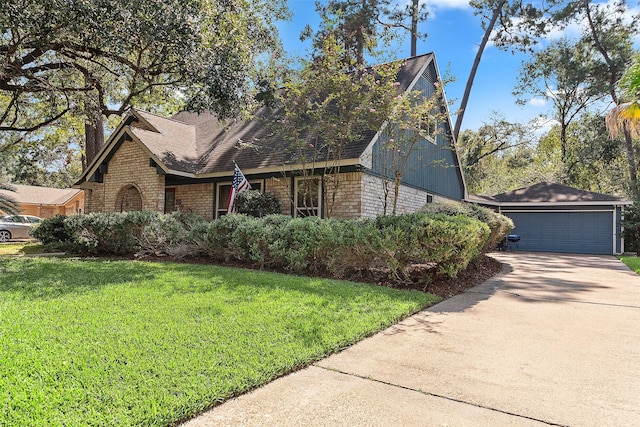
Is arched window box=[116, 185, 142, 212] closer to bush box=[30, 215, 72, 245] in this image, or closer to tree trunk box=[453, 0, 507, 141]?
bush box=[30, 215, 72, 245]

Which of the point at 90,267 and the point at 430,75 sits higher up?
the point at 430,75

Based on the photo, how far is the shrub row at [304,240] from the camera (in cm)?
645

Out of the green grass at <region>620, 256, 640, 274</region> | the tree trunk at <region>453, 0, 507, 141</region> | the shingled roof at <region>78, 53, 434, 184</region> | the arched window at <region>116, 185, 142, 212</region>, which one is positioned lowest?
the green grass at <region>620, 256, 640, 274</region>

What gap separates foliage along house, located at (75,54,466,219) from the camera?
11.2 metres

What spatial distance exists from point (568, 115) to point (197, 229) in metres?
29.2

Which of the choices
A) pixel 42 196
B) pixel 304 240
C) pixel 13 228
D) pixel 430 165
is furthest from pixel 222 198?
pixel 42 196

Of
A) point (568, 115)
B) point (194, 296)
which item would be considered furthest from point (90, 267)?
point (568, 115)

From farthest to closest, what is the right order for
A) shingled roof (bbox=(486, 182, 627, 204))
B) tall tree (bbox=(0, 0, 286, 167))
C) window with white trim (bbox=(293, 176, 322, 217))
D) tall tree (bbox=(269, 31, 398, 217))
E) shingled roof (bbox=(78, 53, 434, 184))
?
shingled roof (bbox=(486, 182, 627, 204)) < shingled roof (bbox=(78, 53, 434, 184)) < window with white trim (bbox=(293, 176, 322, 217)) < tall tree (bbox=(269, 31, 398, 217)) < tall tree (bbox=(0, 0, 286, 167))

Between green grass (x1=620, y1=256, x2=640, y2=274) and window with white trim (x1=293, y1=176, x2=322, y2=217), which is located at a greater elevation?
window with white trim (x1=293, y1=176, x2=322, y2=217)

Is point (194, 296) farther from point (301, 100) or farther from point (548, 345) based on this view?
point (301, 100)

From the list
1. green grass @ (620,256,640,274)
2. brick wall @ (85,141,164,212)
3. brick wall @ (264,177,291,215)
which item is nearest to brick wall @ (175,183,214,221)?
brick wall @ (85,141,164,212)

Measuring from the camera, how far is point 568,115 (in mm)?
27375

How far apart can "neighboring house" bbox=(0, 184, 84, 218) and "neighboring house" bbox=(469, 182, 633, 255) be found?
1327 inches

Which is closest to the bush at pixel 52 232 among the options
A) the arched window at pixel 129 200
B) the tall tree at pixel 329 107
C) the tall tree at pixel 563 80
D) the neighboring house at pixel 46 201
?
the arched window at pixel 129 200
